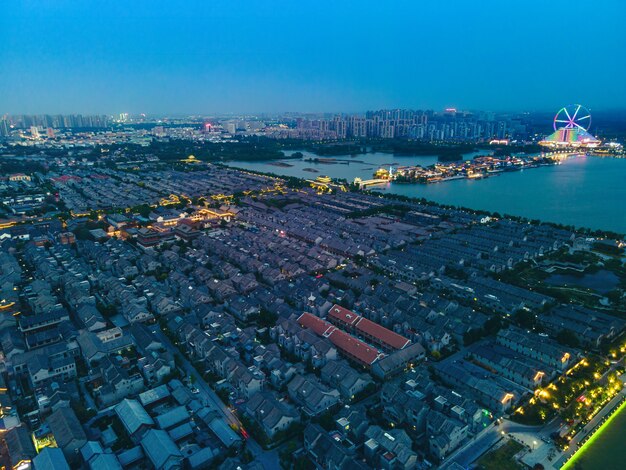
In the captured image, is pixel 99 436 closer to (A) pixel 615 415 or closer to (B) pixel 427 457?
(B) pixel 427 457

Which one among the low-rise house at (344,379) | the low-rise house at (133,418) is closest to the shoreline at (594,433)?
the low-rise house at (344,379)

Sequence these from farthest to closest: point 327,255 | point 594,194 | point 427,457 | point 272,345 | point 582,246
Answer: point 594,194, point 582,246, point 327,255, point 272,345, point 427,457

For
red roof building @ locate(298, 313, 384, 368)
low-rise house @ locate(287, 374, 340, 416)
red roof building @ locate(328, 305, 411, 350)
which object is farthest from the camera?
red roof building @ locate(328, 305, 411, 350)

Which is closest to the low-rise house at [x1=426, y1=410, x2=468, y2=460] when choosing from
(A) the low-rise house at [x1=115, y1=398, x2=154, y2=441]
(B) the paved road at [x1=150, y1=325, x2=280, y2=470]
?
(B) the paved road at [x1=150, y1=325, x2=280, y2=470]

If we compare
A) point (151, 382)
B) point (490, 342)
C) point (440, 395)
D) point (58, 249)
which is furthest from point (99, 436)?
point (58, 249)

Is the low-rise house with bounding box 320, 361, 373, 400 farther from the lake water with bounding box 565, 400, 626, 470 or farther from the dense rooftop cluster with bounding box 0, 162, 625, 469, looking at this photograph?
the lake water with bounding box 565, 400, 626, 470

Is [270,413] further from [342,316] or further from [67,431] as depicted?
[342,316]

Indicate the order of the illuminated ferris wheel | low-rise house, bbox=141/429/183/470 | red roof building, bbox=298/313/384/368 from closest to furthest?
low-rise house, bbox=141/429/183/470 < red roof building, bbox=298/313/384/368 < the illuminated ferris wheel

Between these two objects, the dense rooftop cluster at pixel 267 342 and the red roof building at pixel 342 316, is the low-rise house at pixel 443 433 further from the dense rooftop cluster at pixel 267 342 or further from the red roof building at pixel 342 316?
the red roof building at pixel 342 316
